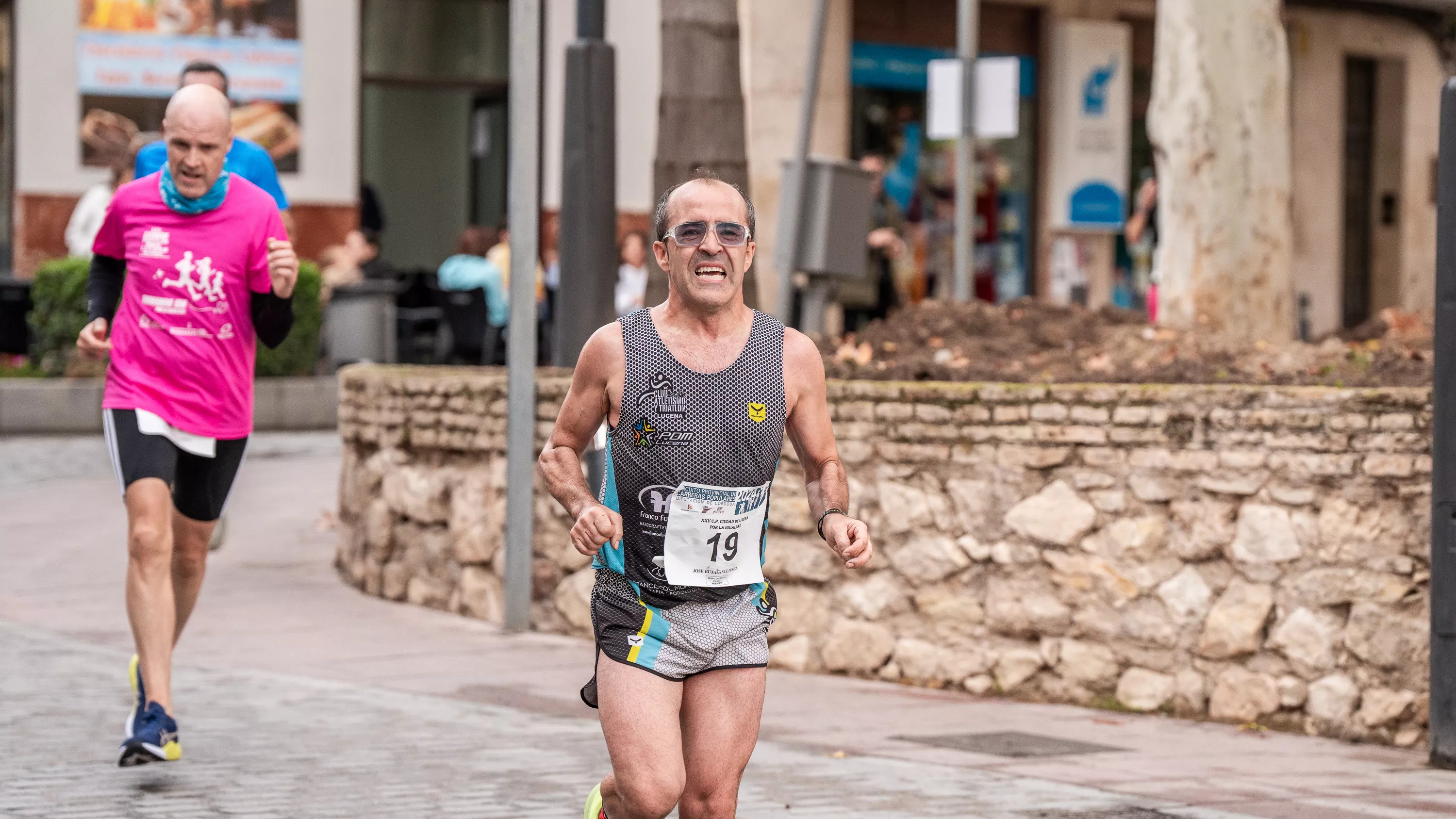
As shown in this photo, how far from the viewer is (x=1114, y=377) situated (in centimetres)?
841

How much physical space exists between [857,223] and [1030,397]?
3832 millimetres

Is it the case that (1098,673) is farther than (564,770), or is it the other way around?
(1098,673)

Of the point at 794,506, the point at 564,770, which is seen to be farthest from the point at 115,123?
the point at 564,770

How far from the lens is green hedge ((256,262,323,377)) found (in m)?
16.8

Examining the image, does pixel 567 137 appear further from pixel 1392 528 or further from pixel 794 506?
pixel 1392 528

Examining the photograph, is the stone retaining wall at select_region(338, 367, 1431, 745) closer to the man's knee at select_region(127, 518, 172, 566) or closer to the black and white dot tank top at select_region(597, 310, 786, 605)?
the man's knee at select_region(127, 518, 172, 566)

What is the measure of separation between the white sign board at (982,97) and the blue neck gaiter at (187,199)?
8073mm

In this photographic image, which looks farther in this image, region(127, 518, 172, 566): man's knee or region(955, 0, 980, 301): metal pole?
region(955, 0, 980, 301): metal pole

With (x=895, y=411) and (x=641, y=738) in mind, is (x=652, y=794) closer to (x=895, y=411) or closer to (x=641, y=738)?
(x=641, y=738)

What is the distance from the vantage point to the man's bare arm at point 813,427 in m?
4.28

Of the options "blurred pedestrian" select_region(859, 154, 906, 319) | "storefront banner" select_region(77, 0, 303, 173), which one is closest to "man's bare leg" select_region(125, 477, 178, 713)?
"blurred pedestrian" select_region(859, 154, 906, 319)

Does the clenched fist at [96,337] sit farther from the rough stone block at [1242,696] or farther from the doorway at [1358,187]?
the doorway at [1358,187]

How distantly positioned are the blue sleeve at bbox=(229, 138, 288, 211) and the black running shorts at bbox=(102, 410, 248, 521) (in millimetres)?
1106

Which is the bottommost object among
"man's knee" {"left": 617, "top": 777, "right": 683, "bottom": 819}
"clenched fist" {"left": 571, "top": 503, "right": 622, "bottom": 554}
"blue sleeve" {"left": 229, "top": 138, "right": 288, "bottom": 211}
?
"man's knee" {"left": 617, "top": 777, "right": 683, "bottom": 819}
